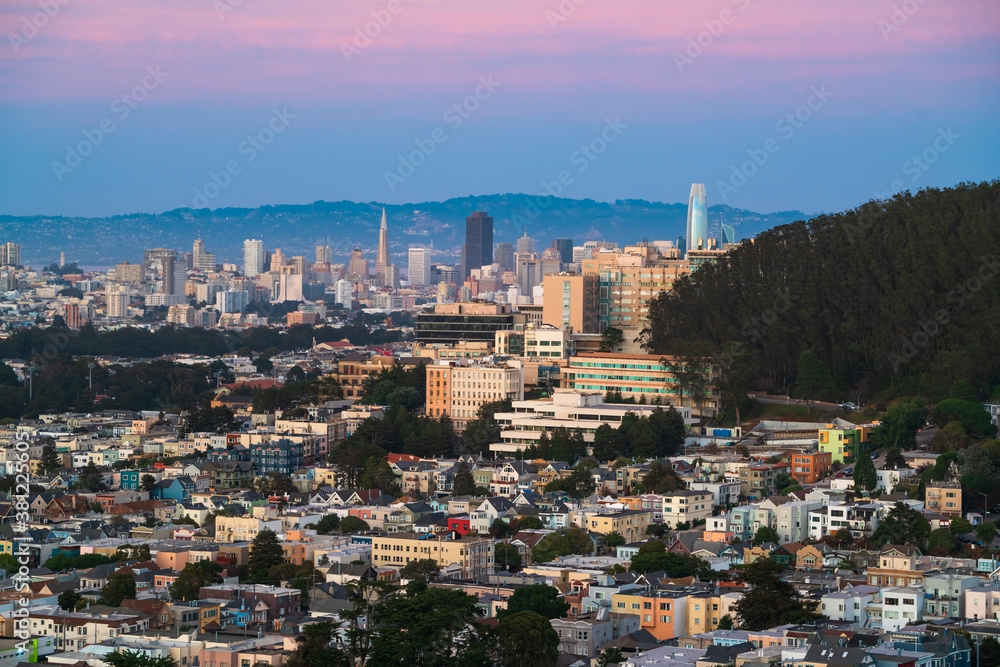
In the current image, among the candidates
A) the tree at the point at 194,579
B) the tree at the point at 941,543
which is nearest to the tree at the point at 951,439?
the tree at the point at 941,543

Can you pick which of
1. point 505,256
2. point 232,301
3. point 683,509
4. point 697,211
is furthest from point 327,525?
point 505,256

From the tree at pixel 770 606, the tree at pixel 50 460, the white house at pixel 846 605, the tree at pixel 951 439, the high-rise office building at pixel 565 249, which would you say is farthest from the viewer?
the high-rise office building at pixel 565 249

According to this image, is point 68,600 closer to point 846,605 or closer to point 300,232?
point 846,605

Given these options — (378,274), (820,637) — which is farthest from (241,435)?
(378,274)

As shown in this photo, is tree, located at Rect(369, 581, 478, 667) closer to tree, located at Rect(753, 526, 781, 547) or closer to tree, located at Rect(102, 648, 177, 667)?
tree, located at Rect(102, 648, 177, 667)

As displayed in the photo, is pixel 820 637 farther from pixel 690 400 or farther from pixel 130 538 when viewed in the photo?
pixel 690 400

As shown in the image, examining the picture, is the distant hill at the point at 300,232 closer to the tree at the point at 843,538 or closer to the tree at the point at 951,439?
the tree at the point at 951,439
